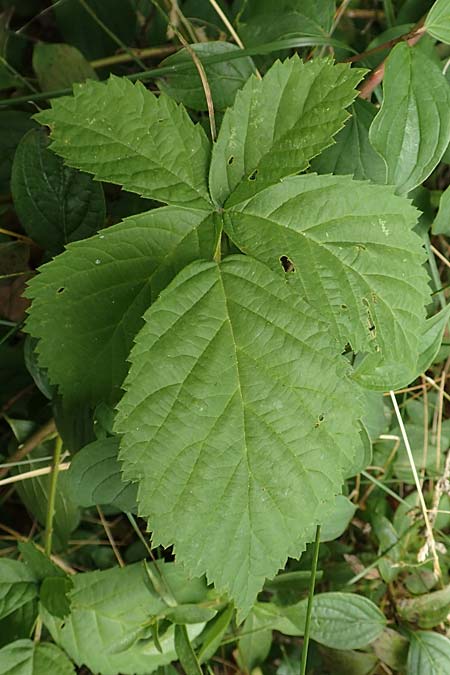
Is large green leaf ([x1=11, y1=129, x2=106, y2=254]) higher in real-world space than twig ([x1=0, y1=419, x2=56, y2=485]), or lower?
higher

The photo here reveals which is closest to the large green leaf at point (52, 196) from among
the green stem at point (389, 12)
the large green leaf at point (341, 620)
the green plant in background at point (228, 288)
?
the green plant in background at point (228, 288)

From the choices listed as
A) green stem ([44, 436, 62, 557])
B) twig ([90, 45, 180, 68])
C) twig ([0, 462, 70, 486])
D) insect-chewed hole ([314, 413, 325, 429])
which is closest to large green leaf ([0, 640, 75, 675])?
green stem ([44, 436, 62, 557])

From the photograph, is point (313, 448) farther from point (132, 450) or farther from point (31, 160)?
point (31, 160)

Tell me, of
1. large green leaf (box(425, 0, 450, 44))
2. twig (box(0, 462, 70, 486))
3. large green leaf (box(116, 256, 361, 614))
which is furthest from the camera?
twig (box(0, 462, 70, 486))

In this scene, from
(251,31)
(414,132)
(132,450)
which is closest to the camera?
(132,450)

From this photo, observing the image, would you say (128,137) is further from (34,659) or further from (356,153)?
(34,659)

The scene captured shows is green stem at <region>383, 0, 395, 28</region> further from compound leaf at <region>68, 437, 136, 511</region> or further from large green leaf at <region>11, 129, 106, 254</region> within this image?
compound leaf at <region>68, 437, 136, 511</region>

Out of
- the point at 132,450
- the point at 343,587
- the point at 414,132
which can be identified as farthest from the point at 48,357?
the point at 343,587
